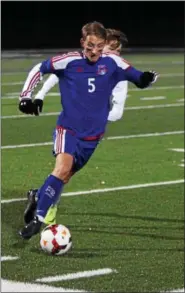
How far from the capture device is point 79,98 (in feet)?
18.1

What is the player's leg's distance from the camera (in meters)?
6.04

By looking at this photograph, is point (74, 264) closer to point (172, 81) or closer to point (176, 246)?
point (176, 246)

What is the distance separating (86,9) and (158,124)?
27.4 meters

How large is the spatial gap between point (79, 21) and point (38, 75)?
4236cm

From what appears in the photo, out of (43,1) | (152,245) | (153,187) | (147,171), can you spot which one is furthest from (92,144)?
(43,1)

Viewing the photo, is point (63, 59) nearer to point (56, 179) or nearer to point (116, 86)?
point (116, 86)

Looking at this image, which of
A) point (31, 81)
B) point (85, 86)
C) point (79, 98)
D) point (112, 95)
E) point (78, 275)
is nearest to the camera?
point (79, 98)

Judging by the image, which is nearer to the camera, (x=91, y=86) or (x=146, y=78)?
(x=91, y=86)

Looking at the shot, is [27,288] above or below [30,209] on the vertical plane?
below

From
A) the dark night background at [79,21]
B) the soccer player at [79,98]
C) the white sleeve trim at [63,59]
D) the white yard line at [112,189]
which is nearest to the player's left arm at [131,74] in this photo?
the soccer player at [79,98]

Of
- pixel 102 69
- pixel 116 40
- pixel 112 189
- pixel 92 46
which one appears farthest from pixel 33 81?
pixel 112 189

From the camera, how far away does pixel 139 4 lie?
5053 cm

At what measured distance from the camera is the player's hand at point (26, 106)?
552 cm

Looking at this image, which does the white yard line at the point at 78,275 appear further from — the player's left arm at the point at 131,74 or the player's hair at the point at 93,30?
the player's hair at the point at 93,30
